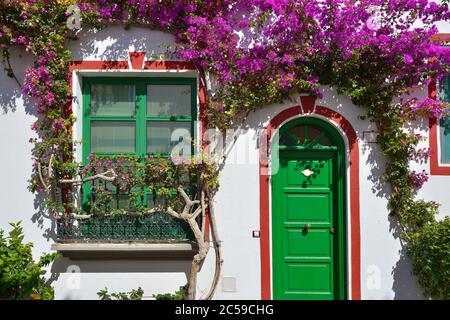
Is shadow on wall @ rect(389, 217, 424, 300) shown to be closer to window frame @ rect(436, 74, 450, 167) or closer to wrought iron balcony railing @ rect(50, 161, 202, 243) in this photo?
window frame @ rect(436, 74, 450, 167)

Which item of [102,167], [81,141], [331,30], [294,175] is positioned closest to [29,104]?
[81,141]

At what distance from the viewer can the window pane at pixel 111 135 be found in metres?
5.35

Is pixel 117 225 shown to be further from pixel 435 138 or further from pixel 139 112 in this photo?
pixel 435 138

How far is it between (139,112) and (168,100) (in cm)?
38

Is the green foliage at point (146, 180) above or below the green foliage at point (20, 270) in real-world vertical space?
above

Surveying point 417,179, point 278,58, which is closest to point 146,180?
point 278,58

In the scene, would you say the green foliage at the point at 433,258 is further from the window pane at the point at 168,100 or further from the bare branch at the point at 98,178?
the bare branch at the point at 98,178

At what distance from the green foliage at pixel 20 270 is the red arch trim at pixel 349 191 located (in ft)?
7.79

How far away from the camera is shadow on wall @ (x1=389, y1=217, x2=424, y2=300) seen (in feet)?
16.5

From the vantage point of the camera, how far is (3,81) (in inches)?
202

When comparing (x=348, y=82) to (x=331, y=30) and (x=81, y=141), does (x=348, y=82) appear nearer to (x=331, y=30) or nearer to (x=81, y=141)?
(x=331, y=30)

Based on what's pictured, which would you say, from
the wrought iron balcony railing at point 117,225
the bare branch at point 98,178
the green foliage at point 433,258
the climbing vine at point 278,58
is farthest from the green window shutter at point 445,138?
the bare branch at point 98,178
